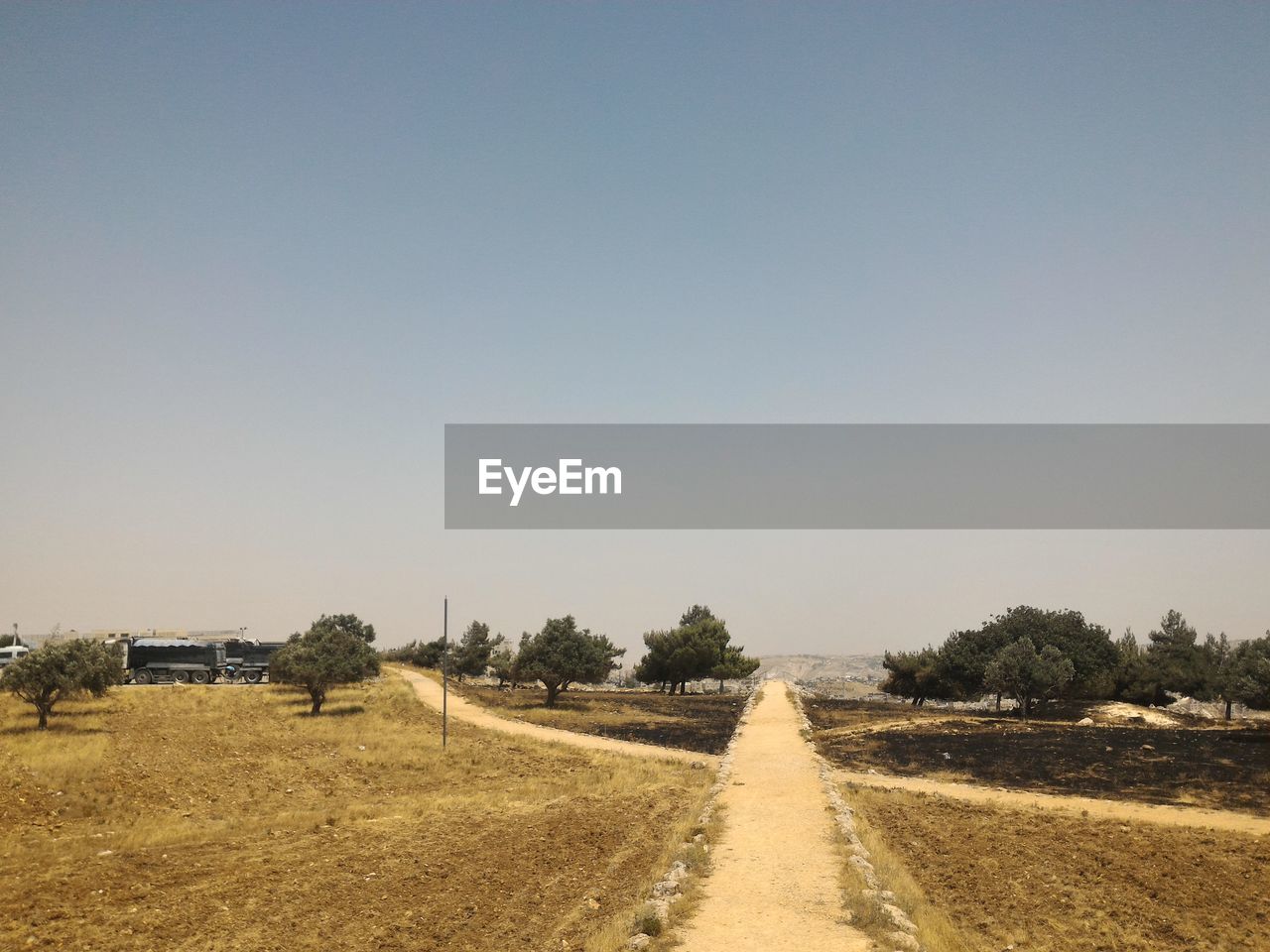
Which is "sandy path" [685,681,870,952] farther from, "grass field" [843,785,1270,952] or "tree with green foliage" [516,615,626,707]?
"tree with green foliage" [516,615,626,707]

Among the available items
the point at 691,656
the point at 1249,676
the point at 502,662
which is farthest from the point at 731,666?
the point at 1249,676

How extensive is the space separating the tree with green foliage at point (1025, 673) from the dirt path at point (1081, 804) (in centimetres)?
3061

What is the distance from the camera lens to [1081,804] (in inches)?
1087

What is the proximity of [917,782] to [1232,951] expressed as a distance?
50.5 ft

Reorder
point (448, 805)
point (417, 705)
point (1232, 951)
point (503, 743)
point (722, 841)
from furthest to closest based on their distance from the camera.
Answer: point (417, 705), point (503, 743), point (448, 805), point (722, 841), point (1232, 951)

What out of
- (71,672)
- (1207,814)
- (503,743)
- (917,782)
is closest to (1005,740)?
(917,782)

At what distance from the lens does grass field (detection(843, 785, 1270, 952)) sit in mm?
16922

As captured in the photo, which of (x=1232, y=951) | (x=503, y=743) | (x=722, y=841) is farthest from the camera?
(x=503, y=743)

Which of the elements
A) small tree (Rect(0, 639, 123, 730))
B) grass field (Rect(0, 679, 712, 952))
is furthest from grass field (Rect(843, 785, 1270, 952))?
small tree (Rect(0, 639, 123, 730))

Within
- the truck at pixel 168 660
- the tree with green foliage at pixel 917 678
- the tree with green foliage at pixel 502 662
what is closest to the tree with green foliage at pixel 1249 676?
the tree with green foliage at pixel 917 678

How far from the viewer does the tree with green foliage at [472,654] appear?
95.9 metres

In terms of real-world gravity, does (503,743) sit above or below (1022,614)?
below

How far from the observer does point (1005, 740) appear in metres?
43.9

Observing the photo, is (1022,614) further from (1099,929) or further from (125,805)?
(125,805)
